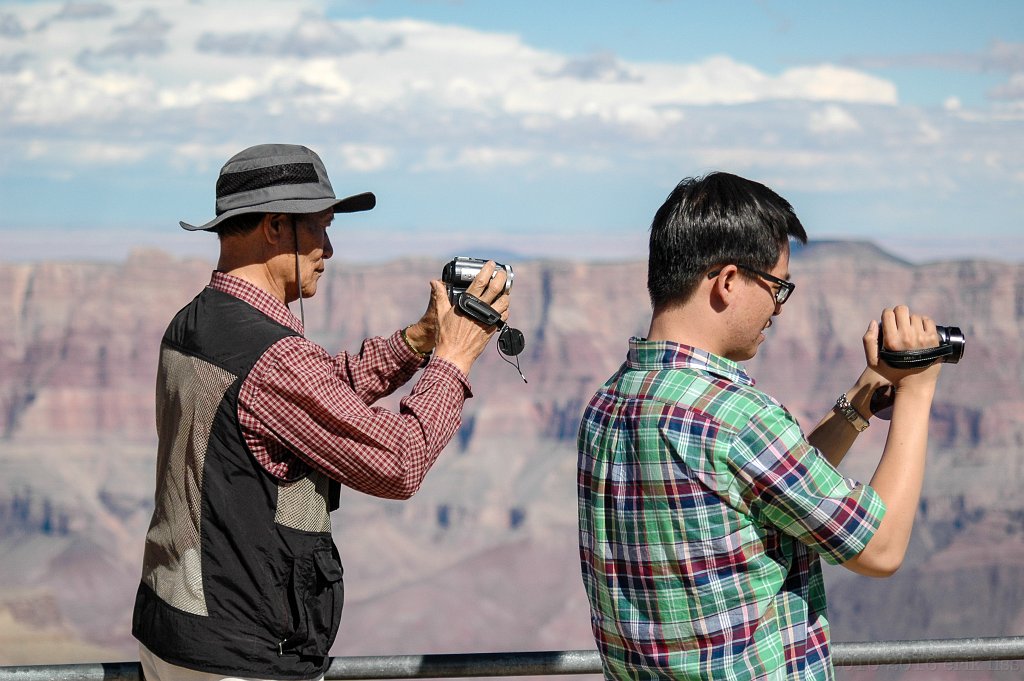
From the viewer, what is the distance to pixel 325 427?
6.95 ft

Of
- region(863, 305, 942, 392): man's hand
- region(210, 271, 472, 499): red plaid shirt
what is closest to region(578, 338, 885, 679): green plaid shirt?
region(863, 305, 942, 392): man's hand

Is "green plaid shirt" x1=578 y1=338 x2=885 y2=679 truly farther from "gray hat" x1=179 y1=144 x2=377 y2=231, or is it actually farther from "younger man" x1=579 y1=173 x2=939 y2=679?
"gray hat" x1=179 y1=144 x2=377 y2=231

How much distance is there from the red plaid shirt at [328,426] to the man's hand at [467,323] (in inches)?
5.7

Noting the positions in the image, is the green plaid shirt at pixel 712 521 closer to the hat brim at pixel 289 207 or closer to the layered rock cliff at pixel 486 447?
the hat brim at pixel 289 207

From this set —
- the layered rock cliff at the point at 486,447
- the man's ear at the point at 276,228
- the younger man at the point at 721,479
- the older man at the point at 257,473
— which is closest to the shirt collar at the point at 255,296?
the older man at the point at 257,473

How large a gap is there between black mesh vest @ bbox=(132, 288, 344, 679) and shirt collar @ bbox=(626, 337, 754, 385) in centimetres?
71

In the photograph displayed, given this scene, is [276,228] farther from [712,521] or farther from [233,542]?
[712,521]

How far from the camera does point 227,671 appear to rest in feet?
7.07

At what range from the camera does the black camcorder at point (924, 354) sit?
1.92 meters

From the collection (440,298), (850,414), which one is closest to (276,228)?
(440,298)

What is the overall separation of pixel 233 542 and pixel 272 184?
72cm

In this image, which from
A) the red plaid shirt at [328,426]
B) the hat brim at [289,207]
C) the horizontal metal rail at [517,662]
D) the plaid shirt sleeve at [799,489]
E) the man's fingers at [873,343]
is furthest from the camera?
the horizontal metal rail at [517,662]

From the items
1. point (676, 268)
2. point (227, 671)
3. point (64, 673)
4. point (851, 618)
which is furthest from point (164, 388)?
point (851, 618)

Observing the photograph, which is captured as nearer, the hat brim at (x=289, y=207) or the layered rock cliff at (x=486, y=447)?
the hat brim at (x=289, y=207)
